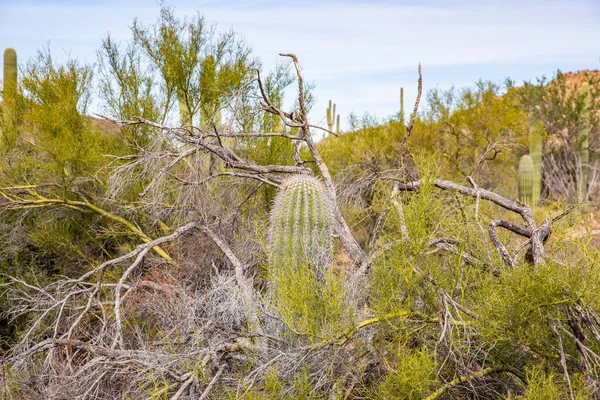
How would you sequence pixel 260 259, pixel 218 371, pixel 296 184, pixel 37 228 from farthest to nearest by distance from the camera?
pixel 37 228 → pixel 260 259 → pixel 296 184 → pixel 218 371

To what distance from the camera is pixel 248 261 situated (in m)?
7.02

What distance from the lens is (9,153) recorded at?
8836 mm

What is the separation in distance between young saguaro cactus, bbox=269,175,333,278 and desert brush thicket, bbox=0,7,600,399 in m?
0.01

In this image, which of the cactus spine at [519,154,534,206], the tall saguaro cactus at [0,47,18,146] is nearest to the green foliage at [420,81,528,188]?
the cactus spine at [519,154,534,206]

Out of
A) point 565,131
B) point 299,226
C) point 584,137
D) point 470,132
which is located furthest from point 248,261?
point 565,131

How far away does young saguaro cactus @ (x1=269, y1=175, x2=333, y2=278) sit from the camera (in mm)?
5156

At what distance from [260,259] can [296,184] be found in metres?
1.12

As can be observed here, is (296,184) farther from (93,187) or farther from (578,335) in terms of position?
(93,187)

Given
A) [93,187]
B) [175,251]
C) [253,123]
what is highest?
[253,123]

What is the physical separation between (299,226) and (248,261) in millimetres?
1872

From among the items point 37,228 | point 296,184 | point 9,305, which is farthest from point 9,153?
point 296,184

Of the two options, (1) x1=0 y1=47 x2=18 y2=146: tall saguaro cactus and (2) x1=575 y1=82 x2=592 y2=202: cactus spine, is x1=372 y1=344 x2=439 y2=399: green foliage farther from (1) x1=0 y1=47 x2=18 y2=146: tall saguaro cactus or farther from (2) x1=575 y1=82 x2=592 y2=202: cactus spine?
(2) x1=575 y1=82 x2=592 y2=202: cactus spine

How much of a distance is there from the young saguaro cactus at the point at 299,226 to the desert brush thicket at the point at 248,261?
0.05 ft

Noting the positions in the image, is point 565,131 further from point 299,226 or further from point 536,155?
point 299,226
